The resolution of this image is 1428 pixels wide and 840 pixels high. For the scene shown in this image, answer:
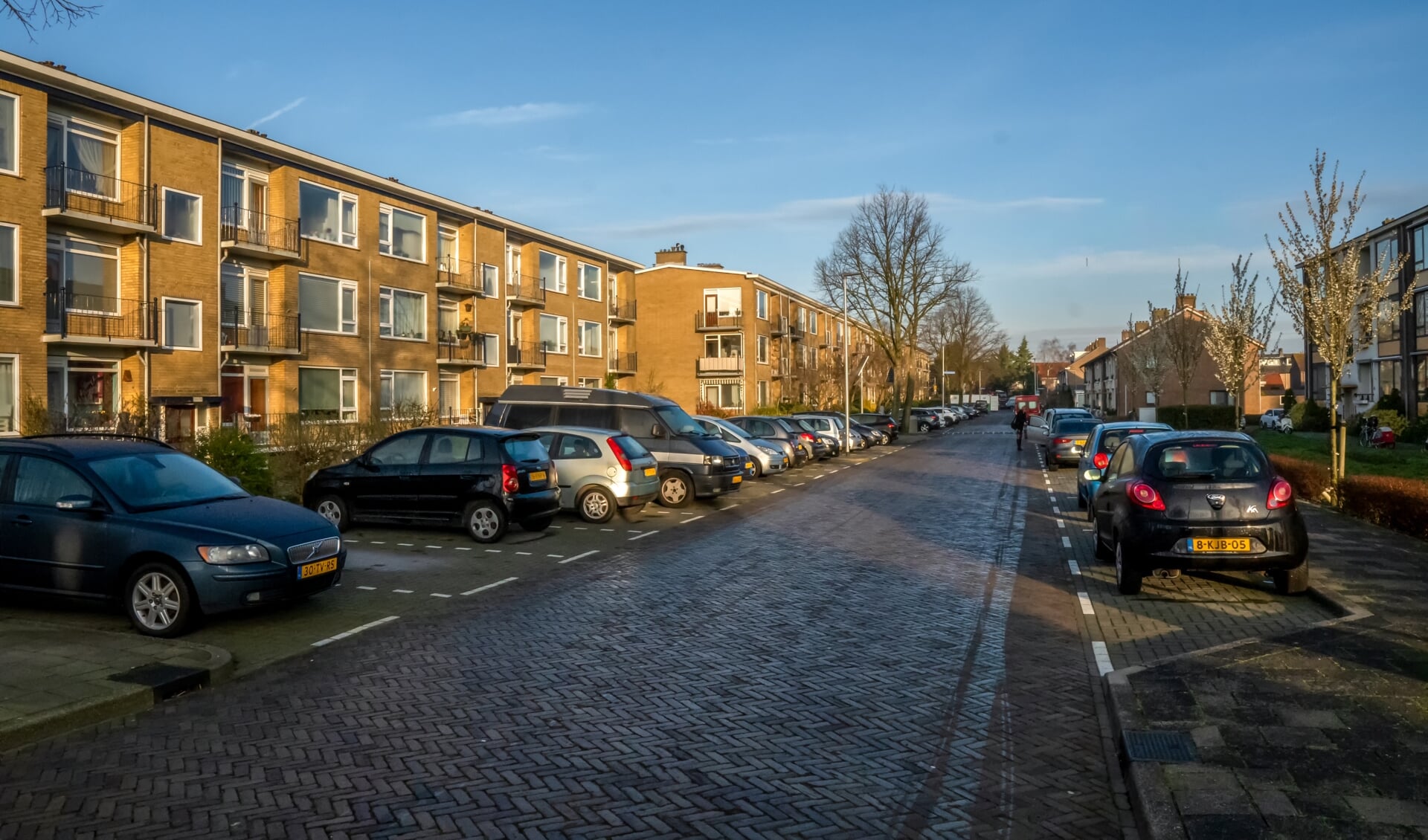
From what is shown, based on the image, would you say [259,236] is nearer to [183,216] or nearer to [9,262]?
[183,216]

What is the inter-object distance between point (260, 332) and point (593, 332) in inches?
930

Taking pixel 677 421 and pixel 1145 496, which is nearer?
pixel 1145 496

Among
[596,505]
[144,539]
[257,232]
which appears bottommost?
[596,505]

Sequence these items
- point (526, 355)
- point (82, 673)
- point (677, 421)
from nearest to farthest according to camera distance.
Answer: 1. point (82, 673)
2. point (677, 421)
3. point (526, 355)

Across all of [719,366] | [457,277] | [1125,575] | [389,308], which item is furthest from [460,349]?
[1125,575]

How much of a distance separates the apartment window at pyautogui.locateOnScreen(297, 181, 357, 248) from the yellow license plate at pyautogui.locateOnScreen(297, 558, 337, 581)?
83.6 feet

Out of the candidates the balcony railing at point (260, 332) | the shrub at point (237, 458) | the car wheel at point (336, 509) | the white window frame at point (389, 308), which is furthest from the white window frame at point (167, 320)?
the car wheel at point (336, 509)

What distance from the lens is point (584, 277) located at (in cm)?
5178

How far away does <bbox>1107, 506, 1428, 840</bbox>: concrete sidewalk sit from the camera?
4406 mm

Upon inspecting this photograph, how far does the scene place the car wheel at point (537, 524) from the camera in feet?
47.7

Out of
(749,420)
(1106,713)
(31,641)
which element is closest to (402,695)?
(31,641)

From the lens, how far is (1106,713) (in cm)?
626

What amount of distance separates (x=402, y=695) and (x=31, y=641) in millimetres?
3390

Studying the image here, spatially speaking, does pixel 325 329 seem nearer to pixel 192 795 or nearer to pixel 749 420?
pixel 749 420
